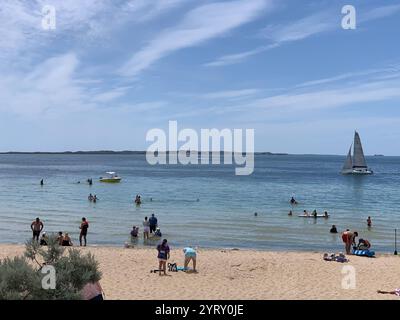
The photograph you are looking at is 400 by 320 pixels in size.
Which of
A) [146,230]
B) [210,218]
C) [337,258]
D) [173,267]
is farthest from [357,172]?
[173,267]

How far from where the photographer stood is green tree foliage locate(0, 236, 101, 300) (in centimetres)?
749

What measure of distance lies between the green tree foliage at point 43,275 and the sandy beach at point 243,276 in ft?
15.3

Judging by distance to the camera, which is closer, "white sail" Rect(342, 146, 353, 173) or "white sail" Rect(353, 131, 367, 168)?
"white sail" Rect(353, 131, 367, 168)

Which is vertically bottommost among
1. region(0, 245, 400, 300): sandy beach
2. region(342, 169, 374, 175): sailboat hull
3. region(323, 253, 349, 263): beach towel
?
region(0, 245, 400, 300): sandy beach

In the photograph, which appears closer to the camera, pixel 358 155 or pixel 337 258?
pixel 337 258

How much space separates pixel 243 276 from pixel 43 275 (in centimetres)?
935

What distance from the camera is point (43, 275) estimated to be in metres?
7.81

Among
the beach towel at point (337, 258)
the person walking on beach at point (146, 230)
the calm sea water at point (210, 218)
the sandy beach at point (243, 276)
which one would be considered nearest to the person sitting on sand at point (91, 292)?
the sandy beach at point (243, 276)

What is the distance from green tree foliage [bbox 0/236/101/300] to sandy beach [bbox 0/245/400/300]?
4.65 meters

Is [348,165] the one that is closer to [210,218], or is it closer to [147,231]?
[210,218]

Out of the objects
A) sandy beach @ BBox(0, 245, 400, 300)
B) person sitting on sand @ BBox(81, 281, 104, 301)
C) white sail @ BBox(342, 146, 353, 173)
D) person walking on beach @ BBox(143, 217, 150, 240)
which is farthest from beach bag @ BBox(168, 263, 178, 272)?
white sail @ BBox(342, 146, 353, 173)

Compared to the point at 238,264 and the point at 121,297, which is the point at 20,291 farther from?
the point at 238,264

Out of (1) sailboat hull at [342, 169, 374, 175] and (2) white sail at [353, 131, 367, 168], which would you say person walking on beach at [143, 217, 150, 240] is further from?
(1) sailboat hull at [342, 169, 374, 175]
